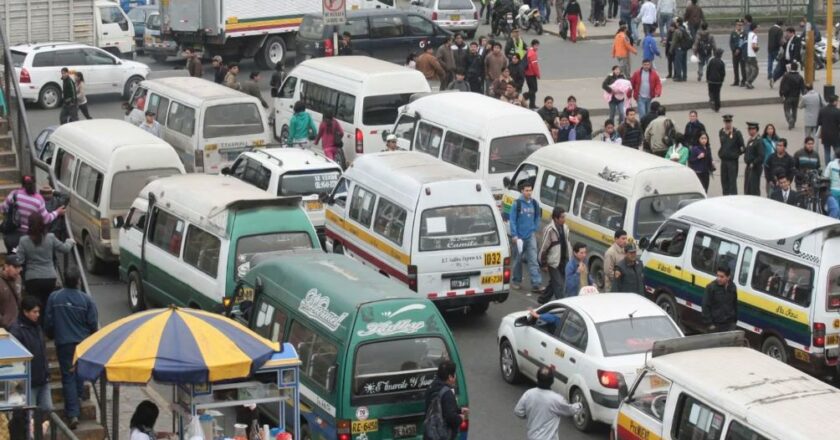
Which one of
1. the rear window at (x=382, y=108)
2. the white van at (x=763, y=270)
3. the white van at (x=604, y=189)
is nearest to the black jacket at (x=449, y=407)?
the white van at (x=763, y=270)

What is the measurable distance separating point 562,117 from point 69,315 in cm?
1415

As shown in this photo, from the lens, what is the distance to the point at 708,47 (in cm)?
3850

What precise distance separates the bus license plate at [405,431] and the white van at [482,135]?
9883 millimetres

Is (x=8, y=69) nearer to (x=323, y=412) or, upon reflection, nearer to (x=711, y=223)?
(x=323, y=412)

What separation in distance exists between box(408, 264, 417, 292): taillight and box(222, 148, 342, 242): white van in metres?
3.48

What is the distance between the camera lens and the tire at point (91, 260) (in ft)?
76.0

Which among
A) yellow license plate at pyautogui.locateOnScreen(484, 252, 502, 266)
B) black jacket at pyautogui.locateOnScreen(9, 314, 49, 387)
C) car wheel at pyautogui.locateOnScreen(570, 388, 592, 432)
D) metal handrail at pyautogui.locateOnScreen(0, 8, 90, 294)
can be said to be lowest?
car wheel at pyautogui.locateOnScreen(570, 388, 592, 432)

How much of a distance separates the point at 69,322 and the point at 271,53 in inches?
1090

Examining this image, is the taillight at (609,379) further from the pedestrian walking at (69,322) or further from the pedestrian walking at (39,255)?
the pedestrian walking at (39,255)

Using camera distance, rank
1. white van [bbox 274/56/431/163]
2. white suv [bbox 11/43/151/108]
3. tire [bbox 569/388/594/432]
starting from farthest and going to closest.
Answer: white suv [bbox 11/43/151/108] < white van [bbox 274/56/431/163] < tire [bbox 569/388/594/432]

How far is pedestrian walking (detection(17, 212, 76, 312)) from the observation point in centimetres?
1595

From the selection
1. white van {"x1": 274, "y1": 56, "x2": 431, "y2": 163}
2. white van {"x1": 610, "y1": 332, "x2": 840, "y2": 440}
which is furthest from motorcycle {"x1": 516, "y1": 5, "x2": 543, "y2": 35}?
white van {"x1": 610, "y1": 332, "x2": 840, "y2": 440}

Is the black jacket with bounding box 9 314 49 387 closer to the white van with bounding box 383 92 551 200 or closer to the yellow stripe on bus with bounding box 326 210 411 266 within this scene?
the yellow stripe on bus with bounding box 326 210 411 266

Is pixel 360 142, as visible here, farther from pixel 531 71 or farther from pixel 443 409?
pixel 443 409
